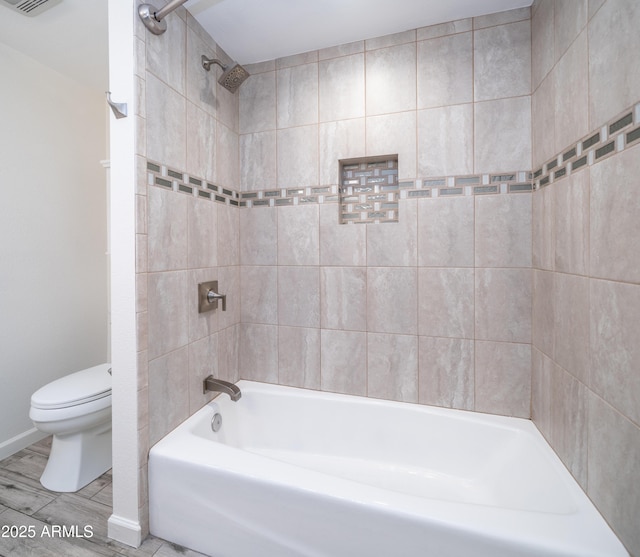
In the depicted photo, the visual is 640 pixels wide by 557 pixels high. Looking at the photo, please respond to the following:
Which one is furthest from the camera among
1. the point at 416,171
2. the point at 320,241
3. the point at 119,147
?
the point at 320,241

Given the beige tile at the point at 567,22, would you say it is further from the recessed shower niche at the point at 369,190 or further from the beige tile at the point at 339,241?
the beige tile at the point at 339,241

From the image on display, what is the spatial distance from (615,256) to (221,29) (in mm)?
1987

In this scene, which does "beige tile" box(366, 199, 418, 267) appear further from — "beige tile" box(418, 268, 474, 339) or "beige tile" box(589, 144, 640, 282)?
"beige tile" box(589, 144, 640, 282)

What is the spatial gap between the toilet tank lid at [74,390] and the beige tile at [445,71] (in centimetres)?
224

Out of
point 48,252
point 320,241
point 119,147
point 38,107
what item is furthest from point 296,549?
point 38,107

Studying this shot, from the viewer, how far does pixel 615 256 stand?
3.06ft

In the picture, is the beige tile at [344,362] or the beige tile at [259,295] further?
the beige tile at [259,295]

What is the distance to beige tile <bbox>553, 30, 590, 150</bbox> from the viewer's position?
1093 millimetres

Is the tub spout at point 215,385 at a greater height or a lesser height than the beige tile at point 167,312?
lesser

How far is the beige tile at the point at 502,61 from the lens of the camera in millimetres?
1536

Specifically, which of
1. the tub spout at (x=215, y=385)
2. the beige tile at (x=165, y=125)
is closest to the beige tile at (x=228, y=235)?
the beige tile at (x=165, y=125)

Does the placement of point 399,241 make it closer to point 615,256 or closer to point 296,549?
point 615,256

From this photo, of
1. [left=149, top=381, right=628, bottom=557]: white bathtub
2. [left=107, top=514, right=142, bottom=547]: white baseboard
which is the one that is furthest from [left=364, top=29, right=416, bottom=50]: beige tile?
[left=107, top=514, right=142, bottom=547]: white baseboard

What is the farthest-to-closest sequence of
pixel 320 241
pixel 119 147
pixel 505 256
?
pixel 320 241 < pixel 505 256 < pixel 119 147
